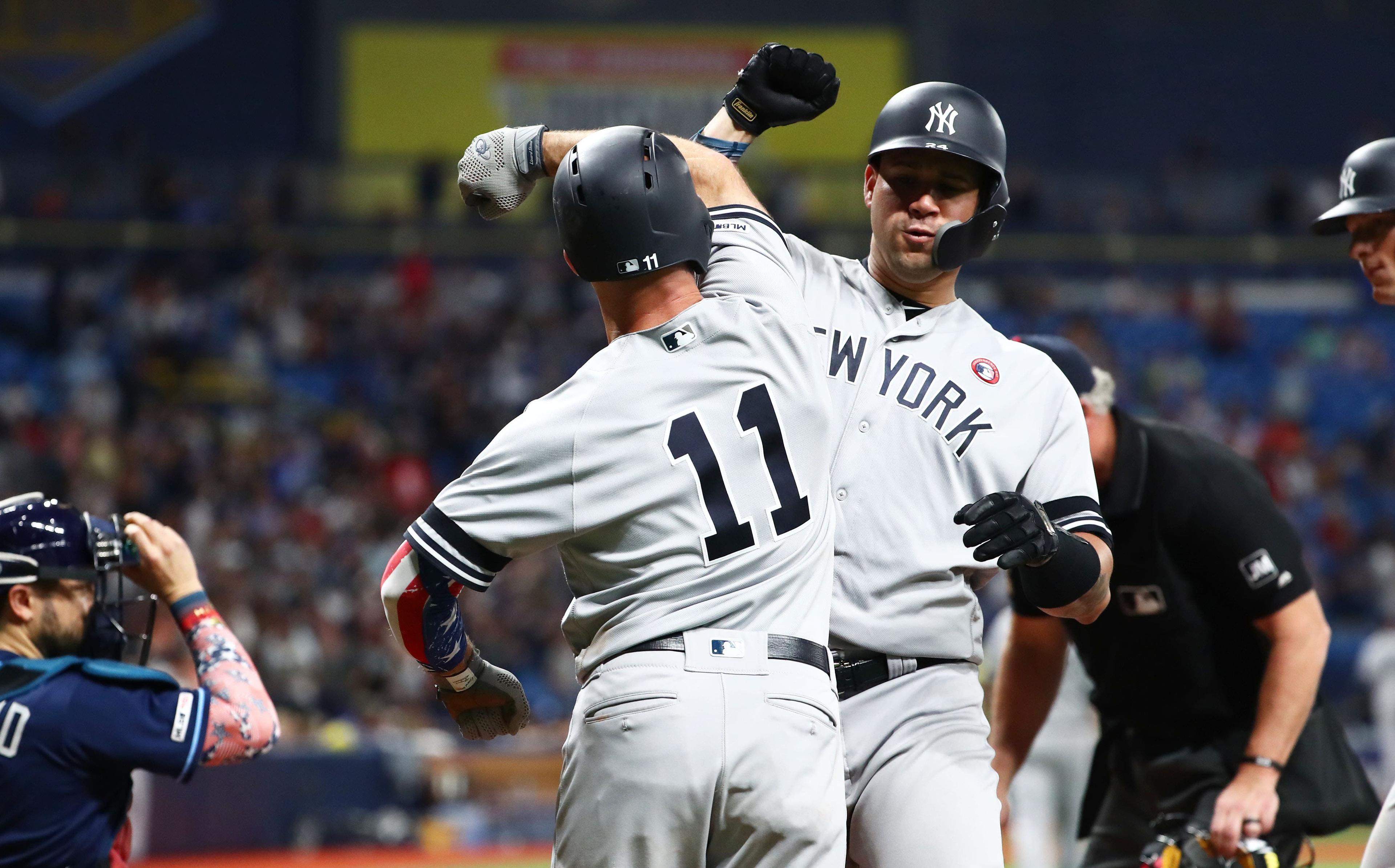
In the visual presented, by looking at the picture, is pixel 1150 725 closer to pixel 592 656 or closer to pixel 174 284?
pixel 592 656

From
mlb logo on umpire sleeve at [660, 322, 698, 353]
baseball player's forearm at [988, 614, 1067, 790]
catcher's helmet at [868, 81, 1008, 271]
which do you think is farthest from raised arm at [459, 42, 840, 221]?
baseball player's forearm at [988, 614, 1067, 790]

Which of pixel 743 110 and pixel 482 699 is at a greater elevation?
pixel 743 110

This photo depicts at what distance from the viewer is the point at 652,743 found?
276 centimetres

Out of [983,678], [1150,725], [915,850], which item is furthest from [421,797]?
[915,850]

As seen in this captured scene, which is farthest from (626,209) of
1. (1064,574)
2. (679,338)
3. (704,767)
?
(1064,574)

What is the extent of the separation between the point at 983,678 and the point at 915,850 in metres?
6.18

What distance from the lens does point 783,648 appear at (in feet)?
9.39

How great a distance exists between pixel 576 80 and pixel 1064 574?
22.4 meters

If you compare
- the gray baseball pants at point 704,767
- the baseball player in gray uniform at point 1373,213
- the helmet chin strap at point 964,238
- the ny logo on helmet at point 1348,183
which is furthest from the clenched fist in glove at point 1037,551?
the ny logo on helmet at point 1348,183

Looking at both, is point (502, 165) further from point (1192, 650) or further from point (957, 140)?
point (1192, 650)

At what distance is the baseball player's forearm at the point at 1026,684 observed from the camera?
14.5ft

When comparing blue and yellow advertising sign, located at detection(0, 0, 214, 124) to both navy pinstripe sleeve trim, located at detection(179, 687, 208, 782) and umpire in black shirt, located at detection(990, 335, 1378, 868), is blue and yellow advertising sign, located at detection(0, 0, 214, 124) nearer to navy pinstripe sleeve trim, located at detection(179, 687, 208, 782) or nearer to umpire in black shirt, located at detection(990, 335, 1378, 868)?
navy pinstripe sleeve trim, located at detection(179, 687, 208, 782)

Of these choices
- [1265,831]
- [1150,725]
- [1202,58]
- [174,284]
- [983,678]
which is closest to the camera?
[1265,831]

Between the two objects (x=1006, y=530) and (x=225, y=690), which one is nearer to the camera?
(x=1006, y=530)
